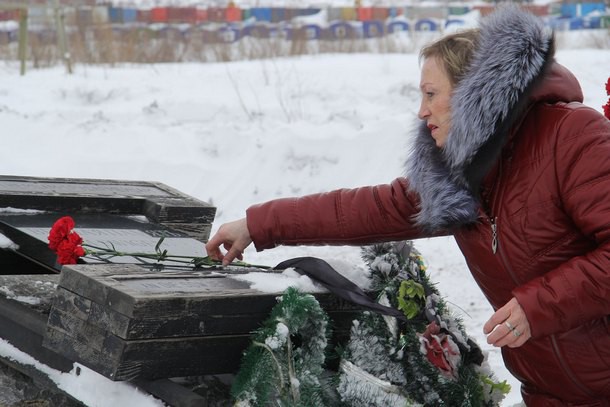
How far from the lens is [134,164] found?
340 inches

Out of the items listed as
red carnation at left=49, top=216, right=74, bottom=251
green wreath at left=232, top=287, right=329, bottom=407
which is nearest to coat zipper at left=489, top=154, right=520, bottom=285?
green wreath at left=232, top=287, right=329, bottom=407

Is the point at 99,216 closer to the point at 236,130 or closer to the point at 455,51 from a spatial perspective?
the point at 455,51

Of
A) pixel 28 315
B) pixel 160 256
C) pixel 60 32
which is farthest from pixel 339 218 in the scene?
pixel 60 32

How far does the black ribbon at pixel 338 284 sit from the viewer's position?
8.77 feet

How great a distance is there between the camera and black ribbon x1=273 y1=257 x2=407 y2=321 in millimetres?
2672

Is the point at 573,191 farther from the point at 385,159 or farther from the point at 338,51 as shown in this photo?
the point at 338,51

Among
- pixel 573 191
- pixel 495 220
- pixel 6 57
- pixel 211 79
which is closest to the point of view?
pixel 573 191

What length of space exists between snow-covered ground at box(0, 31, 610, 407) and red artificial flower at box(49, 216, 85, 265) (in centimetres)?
308

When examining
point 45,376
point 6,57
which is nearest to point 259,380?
point 45,376

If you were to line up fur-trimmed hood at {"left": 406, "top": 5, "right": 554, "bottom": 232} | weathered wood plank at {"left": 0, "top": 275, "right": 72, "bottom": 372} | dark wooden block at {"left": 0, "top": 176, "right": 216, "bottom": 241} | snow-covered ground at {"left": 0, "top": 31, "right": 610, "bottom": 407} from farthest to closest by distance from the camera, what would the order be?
1. snow-covered ground at {"left": 0, "top": 31, "right": 610, "bottom": 407}
2. dark wooden block at {"left": 0, "top": 176, "right": 216, "bottom": 241}
3. weathered wood plank at {"left": 0, "top": 275, "right": 72, "bottom": 372}
4. fur-trimmed hood at {"left": 406, "top": 5, "right": 554, "bottom": 232}

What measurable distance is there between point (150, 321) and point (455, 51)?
1053 millimetres

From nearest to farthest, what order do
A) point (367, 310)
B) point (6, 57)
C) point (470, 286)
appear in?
point (367, 310), point (470, 286), point (6, 57)

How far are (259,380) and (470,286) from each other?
361cm

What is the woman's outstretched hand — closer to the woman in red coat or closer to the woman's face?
the woman in red coat
